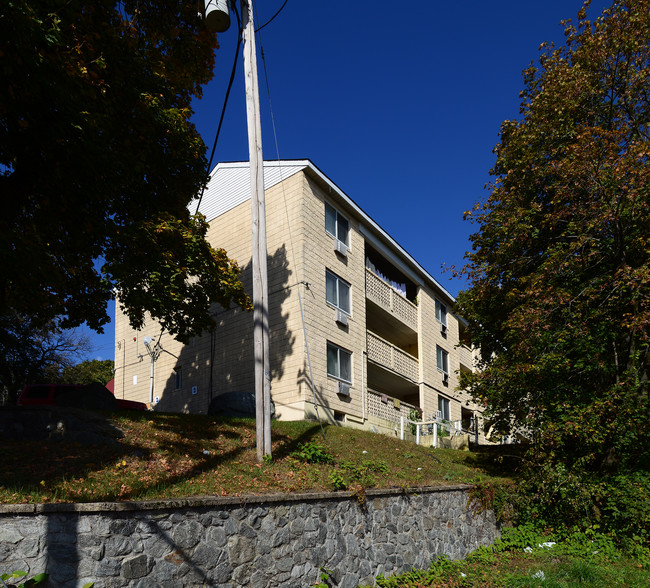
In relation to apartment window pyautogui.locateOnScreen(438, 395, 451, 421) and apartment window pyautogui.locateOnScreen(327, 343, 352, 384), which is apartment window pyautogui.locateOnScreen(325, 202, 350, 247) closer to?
apartment window pyautogui.locateOnScreen(327, 343, 352, 384)

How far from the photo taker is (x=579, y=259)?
13703mm

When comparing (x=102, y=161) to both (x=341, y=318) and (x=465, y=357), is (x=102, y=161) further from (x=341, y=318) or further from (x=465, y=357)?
(x=465, y=357)

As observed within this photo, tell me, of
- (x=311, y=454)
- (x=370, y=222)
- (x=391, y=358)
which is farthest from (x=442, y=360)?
(x=311, y=454)

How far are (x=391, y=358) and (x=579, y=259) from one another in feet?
39.0

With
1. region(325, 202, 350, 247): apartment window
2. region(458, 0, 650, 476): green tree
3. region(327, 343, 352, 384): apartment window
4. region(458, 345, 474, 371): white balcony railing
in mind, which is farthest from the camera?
region(458, 345, 474, 371): white balcony railing

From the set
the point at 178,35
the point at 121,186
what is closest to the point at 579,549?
the point at 121,186

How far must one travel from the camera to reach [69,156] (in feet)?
35.7

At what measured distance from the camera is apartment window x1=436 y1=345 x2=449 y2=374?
29875 mm

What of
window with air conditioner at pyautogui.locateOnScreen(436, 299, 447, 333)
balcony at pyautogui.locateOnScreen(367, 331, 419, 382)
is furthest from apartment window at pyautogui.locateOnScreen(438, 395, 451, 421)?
window with air conditioner at pyautogui.locateOnScreen(436, 299, 447, 333)

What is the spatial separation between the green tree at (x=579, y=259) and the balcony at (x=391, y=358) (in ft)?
22.8

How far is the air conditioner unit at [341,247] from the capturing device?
21.7 meters

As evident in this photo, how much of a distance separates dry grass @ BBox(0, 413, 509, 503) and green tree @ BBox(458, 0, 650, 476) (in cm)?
282

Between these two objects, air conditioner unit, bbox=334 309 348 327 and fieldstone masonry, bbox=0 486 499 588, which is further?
air conditioner unit, bbox=334 309 348 327

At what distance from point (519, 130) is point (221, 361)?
500 inches
